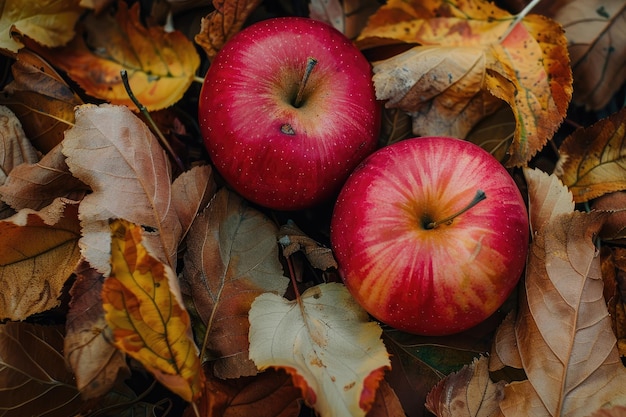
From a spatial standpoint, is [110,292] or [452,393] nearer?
[110,292]

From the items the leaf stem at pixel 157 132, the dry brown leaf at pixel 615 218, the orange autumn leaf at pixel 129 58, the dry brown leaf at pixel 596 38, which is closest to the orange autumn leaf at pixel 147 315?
the leaf stem at pixel 157 132

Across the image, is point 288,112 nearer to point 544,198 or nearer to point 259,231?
point 259,231

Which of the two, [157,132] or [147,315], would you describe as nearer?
[147,315]

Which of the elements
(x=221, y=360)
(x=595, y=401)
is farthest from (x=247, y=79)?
(x=595, y=401)

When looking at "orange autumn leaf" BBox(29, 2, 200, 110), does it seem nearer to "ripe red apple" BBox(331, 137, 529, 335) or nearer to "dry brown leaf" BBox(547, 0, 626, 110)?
"ripe red apple" BBox(331, 137, 529, 335)

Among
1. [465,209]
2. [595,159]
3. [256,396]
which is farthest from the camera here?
[595,159]

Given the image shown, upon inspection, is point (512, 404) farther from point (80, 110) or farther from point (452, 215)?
point (80, 110)

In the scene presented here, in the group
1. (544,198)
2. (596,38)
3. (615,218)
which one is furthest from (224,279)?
(596,38)
